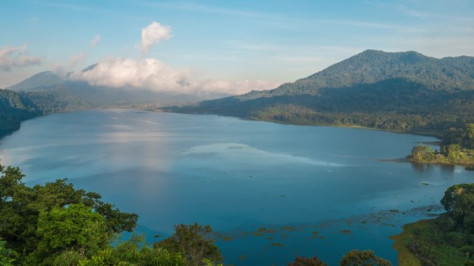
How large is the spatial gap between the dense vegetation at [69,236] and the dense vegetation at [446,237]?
20475mm

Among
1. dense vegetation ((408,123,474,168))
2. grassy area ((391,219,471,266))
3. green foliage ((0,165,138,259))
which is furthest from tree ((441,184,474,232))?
dense vegetation ((408,123,474,168))

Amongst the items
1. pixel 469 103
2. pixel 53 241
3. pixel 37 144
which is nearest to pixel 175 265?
pixel 53 241

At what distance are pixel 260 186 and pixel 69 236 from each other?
41.2m

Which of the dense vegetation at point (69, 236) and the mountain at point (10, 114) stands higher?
the mountain at point (10, 114)

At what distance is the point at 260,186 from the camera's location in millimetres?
58000

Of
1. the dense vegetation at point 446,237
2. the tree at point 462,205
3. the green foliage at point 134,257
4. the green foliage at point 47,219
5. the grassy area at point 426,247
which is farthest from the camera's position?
the tree at point 462,205

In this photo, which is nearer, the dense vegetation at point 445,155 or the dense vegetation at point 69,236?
the dense vegetation at point 69,236

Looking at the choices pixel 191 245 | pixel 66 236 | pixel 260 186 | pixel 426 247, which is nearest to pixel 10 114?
pixel 260 186

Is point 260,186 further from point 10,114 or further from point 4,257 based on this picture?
point 10,114

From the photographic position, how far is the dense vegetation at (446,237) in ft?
107

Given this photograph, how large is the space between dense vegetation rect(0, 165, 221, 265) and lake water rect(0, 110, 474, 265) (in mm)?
9689

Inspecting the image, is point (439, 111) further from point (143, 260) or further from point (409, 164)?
point (143, 260)

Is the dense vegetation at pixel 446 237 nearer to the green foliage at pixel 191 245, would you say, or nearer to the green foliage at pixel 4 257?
the green foliage at pixel 191 245

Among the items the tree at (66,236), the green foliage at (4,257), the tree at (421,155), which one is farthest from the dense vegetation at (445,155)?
the green foliage at (4,257)
